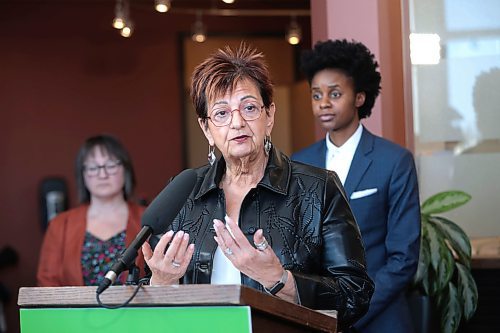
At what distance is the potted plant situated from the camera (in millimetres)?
4180

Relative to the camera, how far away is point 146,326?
73.7 inches

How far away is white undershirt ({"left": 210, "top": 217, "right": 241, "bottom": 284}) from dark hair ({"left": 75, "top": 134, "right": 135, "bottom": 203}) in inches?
93.2

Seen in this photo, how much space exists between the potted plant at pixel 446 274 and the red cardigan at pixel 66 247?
Result: 4.39 ft

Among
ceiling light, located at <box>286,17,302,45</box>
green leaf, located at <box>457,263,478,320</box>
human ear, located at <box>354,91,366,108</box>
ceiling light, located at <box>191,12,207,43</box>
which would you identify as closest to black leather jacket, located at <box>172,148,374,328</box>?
human ear, located at <box>354,91,366,108</box>

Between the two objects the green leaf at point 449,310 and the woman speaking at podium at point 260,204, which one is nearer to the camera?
the woman speaking at podium at point 260,204

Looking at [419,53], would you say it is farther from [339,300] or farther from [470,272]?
[339,300]

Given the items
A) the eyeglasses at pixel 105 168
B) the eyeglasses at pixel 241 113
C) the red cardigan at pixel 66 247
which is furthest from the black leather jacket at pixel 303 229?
the eyeglasses at pixel 105 168

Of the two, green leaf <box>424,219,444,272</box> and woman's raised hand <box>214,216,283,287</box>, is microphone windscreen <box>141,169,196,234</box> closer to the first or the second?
woman's raised hand <box>214,216,283,287</box>

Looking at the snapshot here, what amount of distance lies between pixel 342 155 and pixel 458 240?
869 mm

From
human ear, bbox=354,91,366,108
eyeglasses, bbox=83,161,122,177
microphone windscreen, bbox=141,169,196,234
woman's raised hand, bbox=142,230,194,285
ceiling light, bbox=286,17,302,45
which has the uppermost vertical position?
ceiling light, bbox=286,17,302,45

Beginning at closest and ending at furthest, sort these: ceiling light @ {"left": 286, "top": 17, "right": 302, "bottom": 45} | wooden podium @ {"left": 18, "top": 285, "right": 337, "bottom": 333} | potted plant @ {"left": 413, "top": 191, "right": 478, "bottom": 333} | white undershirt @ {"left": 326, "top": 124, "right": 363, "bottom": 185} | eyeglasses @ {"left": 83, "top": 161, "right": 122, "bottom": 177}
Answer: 1. wooden podium @ {"left": 18, "top": 285, "right": 337, "bottom": 333}
2. white undershirt @ {"left": 326, "top": 124, "right": 363, "bottom": 185}
3. potted plant @ {"left": 413, "top": 191, "right": 478, "bottom": 333}
4. eyeglasses @ {"left": 83, "top": 161, "right": 122, "bottom": 177}
5. ceiling light @ {"left": 286, "top": 17, "right": 302, "bottom": 45}

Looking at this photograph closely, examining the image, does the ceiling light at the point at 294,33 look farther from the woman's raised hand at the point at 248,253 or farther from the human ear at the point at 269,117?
the woman's raised hand at the point at 248,253

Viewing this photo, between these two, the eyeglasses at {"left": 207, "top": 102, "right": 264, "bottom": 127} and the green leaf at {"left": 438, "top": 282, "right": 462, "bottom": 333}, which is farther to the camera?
the green leaf at {"left": 438, "top": 282, "right": 462, "bottom": 333}

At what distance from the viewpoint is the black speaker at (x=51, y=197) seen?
8.23 meters
